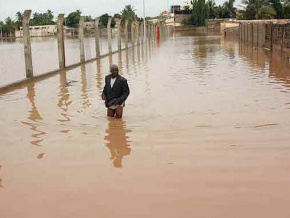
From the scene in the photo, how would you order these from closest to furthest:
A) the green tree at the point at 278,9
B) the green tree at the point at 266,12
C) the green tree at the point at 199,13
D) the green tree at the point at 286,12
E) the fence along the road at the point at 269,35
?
1. the fence along the road at the point at 269,35
2. the green tree at the point at 266,12
3. the green tree at the point at 278,9
4. the green tree at the point at 286,12
5. the green tree at the point at 199,13

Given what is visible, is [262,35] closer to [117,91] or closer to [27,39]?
[27,39]

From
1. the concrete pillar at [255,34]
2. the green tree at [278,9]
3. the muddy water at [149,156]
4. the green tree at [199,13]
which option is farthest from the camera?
the green tree at [199,13]

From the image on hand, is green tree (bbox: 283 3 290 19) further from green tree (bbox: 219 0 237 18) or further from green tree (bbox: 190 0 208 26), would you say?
green tree (bbox: 219 0 237 18)

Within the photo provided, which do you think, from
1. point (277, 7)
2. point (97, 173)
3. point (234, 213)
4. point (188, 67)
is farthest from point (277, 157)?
point (277, 7)

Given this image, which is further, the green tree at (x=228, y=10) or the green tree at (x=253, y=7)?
the green tree at (x=228, y=10)

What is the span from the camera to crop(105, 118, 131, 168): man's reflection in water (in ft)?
19.3

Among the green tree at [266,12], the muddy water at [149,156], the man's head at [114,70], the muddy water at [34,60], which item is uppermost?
the green tree at [266,12]

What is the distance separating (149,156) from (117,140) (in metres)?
1.02

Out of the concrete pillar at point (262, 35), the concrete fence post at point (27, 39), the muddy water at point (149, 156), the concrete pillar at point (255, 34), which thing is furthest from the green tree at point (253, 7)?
the muddy water at point (149, 156)

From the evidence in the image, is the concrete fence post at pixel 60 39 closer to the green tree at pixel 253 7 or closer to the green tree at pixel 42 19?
the green tree at pixel 253 7

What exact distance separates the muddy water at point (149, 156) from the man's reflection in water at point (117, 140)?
2 centimetres

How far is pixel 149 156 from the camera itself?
5.82 meters

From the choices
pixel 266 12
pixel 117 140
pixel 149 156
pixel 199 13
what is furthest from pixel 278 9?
pixel 149 156

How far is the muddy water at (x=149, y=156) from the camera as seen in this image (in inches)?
170
